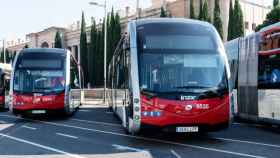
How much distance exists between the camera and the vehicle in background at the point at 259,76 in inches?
582

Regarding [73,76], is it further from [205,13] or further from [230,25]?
[205,13]

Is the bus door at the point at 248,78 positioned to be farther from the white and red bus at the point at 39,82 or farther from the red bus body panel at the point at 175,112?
the white and red bus at the point at 39,82

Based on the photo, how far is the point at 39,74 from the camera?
20875 mm

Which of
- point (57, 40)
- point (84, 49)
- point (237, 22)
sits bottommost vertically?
point (84, 49)

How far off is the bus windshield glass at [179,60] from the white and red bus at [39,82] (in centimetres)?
917

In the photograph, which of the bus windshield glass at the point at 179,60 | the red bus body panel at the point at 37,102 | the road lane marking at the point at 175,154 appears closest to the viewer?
the road lane marking at the point at 175,154

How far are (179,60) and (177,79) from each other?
0.49 metres

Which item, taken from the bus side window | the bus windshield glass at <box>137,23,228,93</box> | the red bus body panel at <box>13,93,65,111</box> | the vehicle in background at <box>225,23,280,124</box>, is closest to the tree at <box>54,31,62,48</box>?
the bus side window

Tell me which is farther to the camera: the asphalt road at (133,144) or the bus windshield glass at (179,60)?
the bus windshield glass at (179,60)

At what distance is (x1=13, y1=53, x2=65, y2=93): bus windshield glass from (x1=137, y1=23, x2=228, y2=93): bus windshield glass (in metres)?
9.16

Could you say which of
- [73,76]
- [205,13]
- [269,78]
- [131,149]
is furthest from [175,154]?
[205,13]

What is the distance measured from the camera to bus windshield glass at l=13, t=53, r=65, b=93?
20.8m

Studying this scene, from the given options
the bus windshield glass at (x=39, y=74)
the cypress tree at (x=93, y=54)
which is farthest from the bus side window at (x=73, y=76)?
the cypress tree at (x=93, y=54)

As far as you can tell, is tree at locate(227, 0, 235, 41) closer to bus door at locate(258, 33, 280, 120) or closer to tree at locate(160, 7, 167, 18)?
tree at locate(160, 7, 167, 18)
